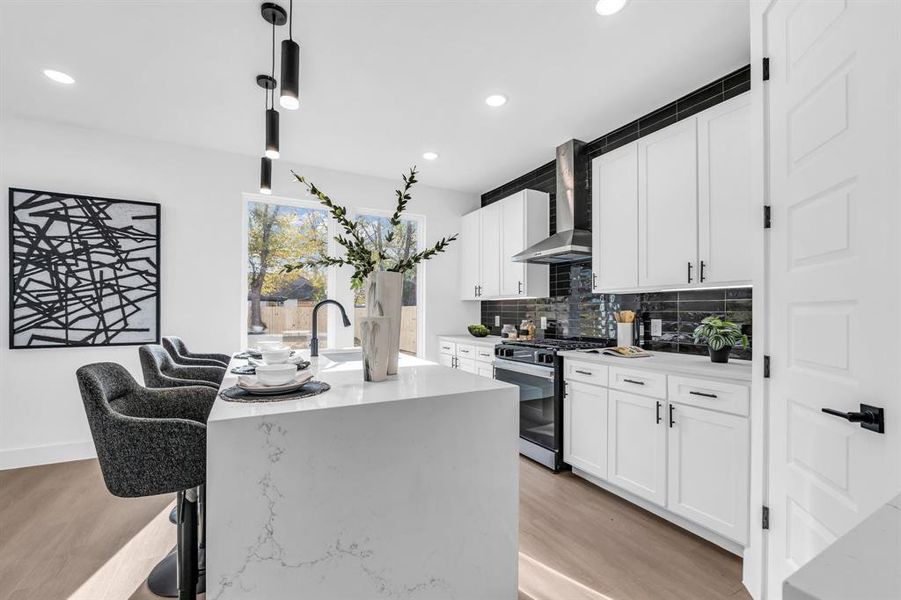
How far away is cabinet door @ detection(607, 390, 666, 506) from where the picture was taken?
236 centimetres

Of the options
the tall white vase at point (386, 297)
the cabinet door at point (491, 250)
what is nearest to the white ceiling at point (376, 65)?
the cabinet door at point (491, 250)

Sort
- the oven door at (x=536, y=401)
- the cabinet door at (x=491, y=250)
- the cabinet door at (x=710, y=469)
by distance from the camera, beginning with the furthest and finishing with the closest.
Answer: the cabinet door at (x=491, y=250) → the oven door at (x=536, y=401) → the cabinet door at (x=710, y=469)

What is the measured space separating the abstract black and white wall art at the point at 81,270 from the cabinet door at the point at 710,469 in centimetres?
404

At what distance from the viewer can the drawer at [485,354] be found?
3870 millimetres

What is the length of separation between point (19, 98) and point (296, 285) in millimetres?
2343

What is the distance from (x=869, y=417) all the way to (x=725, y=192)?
1701 millimetres

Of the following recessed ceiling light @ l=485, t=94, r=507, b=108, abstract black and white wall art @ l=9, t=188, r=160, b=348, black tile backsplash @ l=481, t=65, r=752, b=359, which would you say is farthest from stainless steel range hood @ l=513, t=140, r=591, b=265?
abstract black and white wall art @ l=9, t=188, r=160, b=348

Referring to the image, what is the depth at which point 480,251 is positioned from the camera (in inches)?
Result: 185

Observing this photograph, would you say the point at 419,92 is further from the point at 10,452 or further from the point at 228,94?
the point at 10,452

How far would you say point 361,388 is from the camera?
1495mm

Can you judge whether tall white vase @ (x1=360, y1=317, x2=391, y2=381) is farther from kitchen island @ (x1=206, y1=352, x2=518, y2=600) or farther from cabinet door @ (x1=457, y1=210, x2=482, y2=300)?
cabinet door @ (x1=457, y1=210, x2=482, y2=300)

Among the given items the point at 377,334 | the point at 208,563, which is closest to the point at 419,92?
the point at 377,334

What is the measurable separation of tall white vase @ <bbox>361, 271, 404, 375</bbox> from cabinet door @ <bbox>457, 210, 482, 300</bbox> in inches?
121

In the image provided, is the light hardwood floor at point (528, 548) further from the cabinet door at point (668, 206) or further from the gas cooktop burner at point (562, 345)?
the cabinet door at point (668, 206)
